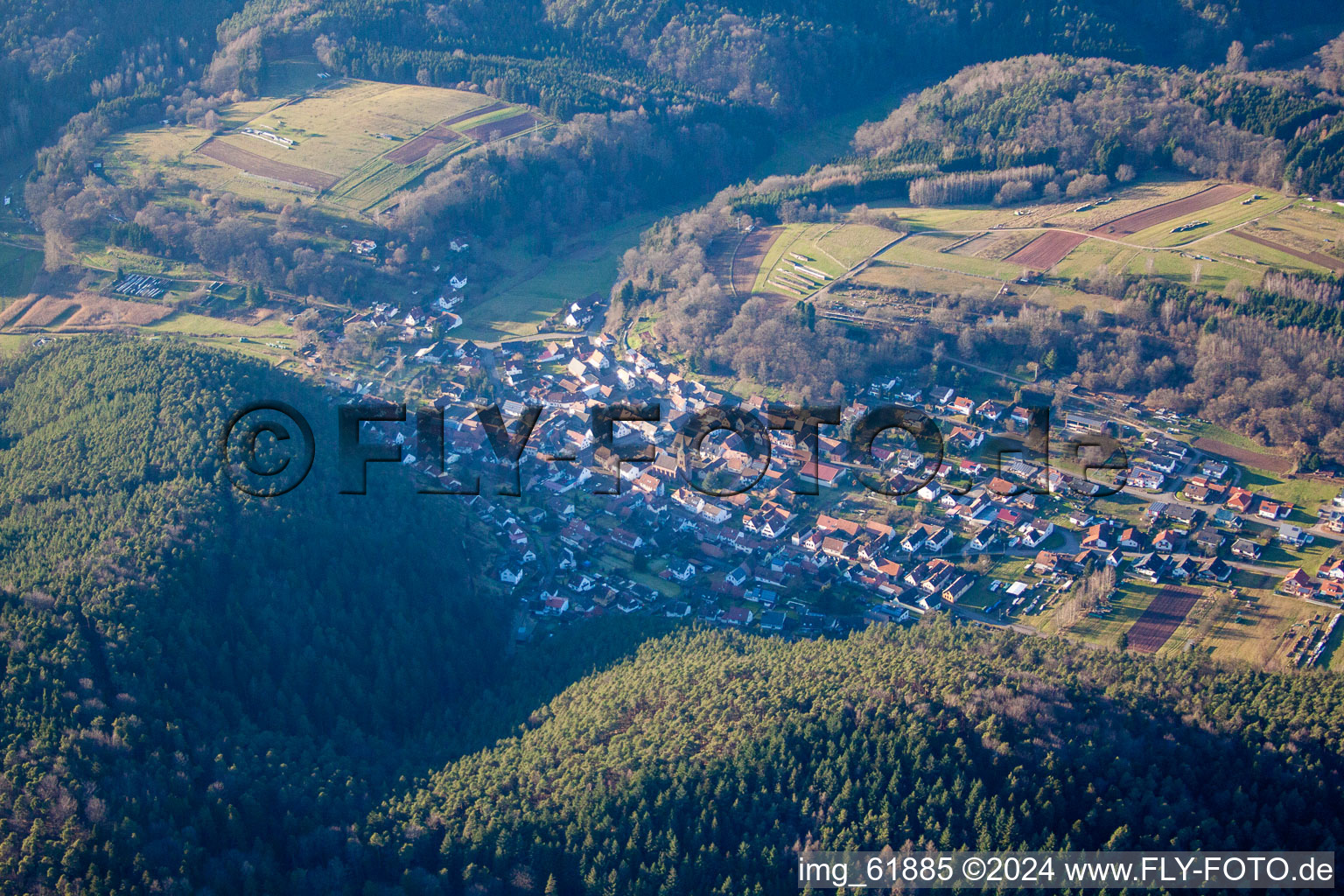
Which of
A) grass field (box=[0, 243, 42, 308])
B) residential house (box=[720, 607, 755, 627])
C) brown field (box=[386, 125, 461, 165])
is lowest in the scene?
residential house (box=[720, 607, 755, 627])

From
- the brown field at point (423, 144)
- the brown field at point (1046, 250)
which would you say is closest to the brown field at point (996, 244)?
the brown field at point (1046, 250)

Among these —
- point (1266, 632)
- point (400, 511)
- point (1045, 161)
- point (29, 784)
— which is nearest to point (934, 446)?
point (1266, 632)

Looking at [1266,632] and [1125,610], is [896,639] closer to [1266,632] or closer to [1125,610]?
[1125,610]

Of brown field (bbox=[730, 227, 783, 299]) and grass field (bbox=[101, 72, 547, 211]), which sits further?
grass field (bbox=[101, 72, 547, 211])

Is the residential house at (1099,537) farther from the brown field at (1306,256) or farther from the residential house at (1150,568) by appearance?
the brown field at (1306,256)

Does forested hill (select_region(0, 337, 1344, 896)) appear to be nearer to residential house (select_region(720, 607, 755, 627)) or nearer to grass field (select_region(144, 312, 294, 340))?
residential house (select_region(720, 607, 755, 627))

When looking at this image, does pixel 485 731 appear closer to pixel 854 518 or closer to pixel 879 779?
pixel 879 779

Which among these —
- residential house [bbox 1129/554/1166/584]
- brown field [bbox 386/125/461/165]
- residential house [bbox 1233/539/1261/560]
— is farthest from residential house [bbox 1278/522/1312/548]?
brown field [bbox 386/125/461/165]
